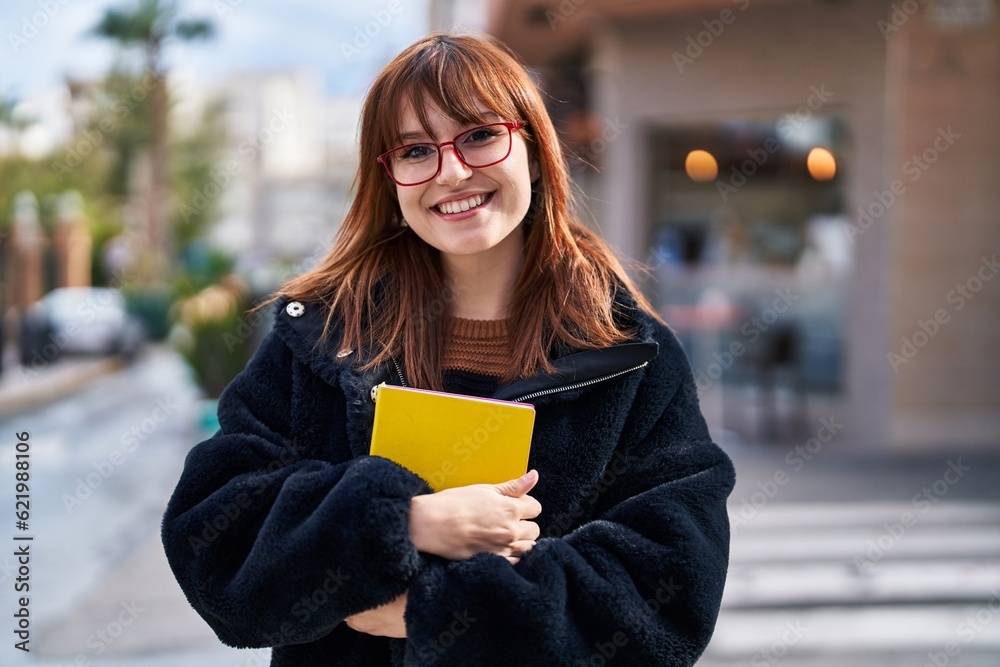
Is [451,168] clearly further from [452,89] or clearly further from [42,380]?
[42,380]

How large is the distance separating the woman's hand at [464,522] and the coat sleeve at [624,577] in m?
0.02

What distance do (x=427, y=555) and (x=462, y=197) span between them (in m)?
0.57

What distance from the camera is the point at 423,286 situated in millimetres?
1670

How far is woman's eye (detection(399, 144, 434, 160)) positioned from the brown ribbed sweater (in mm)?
309

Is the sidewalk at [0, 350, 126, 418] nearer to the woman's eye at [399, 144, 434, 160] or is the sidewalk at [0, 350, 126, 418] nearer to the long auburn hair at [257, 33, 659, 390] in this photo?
the long auburn hair at [257, 33, 659, 390]

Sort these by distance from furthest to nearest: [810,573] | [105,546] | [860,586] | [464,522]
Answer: [105,546], [810,573], [860,586], [464,522]

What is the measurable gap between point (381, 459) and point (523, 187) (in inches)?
20.2

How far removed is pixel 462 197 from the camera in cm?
151

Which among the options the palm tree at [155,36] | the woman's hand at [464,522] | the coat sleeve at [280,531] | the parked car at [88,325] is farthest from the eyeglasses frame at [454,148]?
the palm tree at [155,36]

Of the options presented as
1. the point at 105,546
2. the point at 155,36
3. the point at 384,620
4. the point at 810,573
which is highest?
the point at 155,36

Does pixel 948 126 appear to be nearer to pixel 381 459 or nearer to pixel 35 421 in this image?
pixel 381 459

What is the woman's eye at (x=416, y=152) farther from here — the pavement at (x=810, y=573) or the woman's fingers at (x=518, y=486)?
the pavement at (x=810, y=573)

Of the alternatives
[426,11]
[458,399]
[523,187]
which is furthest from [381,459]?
[426,11]

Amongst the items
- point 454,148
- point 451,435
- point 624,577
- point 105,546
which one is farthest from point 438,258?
point 105,546
